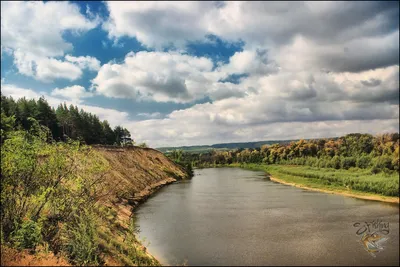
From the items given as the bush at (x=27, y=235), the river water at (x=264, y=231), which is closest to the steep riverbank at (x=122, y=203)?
the bush at (x=27, y=235)

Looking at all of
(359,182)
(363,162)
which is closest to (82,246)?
(359,182)

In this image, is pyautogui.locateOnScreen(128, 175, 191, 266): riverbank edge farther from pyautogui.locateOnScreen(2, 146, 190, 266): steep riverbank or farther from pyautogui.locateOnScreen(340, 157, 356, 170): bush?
pyautogui.locateOnScreen(340, 157, 356, 170): bush

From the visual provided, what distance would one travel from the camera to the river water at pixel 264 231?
23.9 m

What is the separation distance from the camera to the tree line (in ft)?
241

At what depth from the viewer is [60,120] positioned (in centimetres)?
10831

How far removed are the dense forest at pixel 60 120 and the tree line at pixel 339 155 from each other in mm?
37468

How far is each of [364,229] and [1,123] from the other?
109 feet

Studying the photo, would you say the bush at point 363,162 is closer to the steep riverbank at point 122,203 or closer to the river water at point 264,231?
the river water at point 264,231

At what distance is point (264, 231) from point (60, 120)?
9576 cm

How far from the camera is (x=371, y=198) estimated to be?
52562 mm

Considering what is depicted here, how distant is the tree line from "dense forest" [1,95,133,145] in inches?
1475

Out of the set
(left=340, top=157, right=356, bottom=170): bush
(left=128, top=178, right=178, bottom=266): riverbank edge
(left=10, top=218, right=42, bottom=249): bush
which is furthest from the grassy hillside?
(left=340, top=157, right=356, bottom=170): bush

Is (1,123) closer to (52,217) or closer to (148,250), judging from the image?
(52,217)

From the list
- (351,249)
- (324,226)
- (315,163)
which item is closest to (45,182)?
(351,249)
